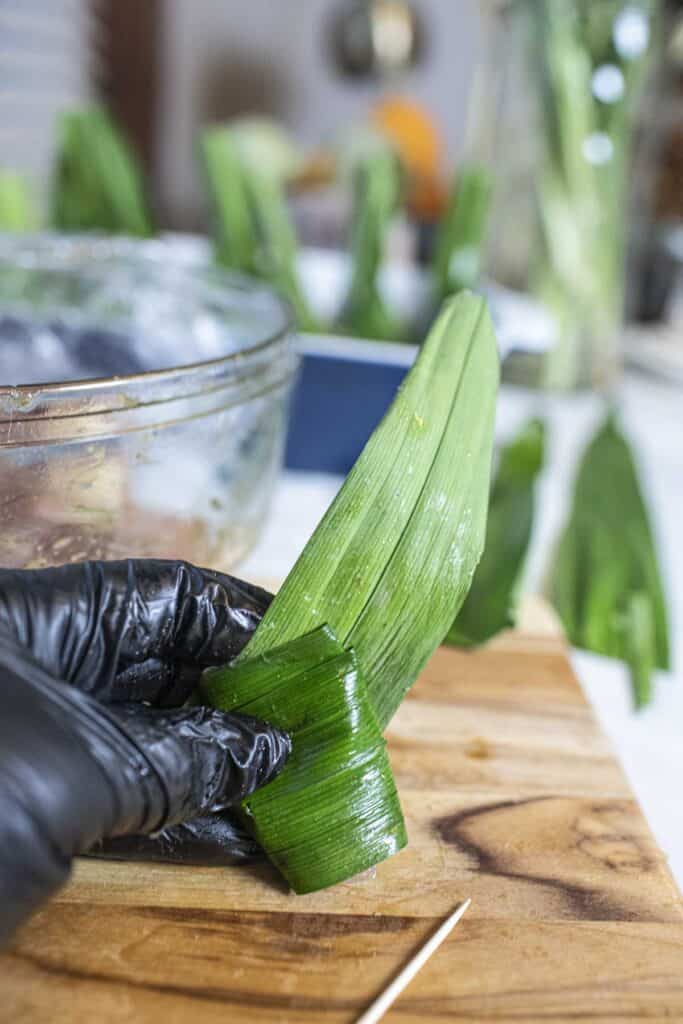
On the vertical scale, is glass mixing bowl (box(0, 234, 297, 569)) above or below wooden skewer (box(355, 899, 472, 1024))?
above

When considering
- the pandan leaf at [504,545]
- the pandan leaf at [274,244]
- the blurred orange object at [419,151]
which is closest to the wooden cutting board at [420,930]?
the pandan leaf at [504,545]

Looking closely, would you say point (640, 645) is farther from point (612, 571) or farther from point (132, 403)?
point (132, 403)

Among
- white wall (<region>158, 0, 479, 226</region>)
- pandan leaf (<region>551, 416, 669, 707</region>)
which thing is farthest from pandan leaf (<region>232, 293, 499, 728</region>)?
white wall (<region>158, 0, 479, 226</region>)

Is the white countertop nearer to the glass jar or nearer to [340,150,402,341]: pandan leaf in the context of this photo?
the glass jar

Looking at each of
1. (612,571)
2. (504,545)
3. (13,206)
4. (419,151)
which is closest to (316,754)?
(504,545)

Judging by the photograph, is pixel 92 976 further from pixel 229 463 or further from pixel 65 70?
pixel 65 70

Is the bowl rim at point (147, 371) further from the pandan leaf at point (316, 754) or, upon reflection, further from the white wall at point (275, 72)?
the white wall at point (275, 72)
